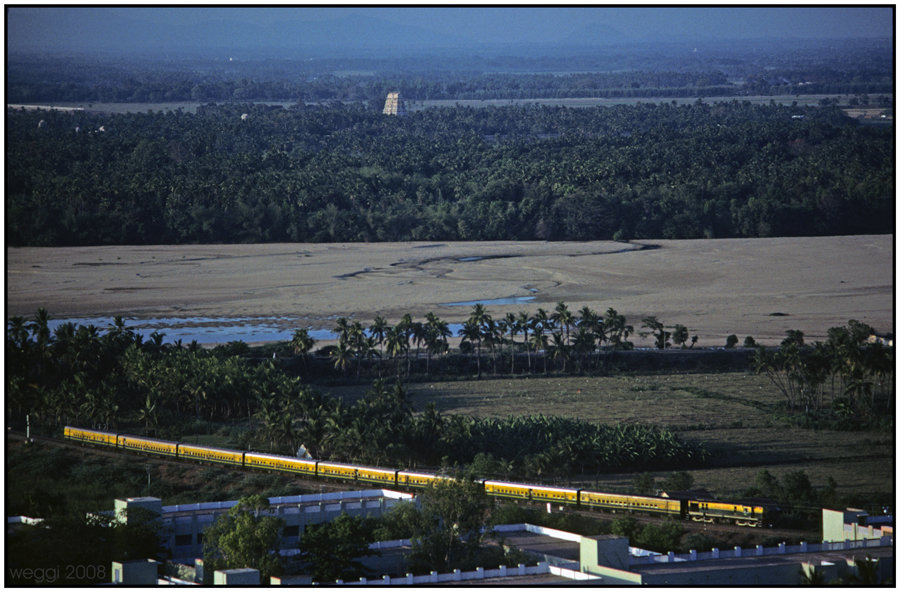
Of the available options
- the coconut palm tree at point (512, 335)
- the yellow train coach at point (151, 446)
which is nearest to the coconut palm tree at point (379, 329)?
the coconut palm tree at point (512, 335)

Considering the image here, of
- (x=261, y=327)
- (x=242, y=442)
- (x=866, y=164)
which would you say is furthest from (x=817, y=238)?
(x=242, y=442)

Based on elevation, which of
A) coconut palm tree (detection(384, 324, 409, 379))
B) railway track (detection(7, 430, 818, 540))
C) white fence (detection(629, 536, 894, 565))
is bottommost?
railway track (detection(7, 430, 818, 540))

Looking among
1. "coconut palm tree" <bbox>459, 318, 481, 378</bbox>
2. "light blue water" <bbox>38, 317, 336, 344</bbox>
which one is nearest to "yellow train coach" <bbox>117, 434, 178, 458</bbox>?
"light blue water" <bbox>38, 317, 336, 344</bbox>

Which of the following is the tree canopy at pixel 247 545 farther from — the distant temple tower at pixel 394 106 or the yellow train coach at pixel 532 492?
the distant temple tower at pixel 394 106

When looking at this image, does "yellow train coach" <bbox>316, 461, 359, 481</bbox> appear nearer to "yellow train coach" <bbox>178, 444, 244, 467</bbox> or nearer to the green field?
"yellow train coach" <bbox>178, 444, 244, 467</bbox>

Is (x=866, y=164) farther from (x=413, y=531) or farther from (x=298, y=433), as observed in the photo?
(x=413, y=531)

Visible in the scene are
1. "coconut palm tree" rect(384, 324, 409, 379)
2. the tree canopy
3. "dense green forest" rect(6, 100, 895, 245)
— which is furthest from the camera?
"dense green forest" rect(6, 100, 895, 245)
